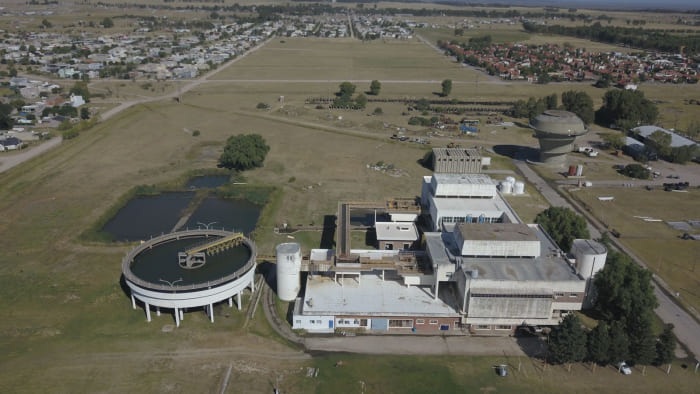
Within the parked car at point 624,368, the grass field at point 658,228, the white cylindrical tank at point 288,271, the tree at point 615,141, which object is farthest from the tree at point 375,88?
the parked car at point 624,368

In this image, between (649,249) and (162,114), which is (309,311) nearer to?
(649,249)

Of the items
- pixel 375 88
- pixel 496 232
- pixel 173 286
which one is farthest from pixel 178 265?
pixel 375 88

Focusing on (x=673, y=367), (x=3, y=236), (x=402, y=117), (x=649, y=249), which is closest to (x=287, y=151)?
(x=402, y=117)

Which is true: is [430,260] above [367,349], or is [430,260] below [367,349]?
above

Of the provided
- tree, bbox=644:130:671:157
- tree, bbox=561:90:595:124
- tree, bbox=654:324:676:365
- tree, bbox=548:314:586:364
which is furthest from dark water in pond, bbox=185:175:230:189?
tree, bbox=561:90:595:124

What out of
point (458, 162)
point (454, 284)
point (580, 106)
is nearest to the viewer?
point (454, 284)

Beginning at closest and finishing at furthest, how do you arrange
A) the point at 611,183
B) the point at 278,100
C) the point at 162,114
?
the point at 611,183, the point at 162,114, the point at 278,100

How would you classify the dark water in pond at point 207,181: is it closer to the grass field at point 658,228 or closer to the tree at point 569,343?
the tree at point 569,343

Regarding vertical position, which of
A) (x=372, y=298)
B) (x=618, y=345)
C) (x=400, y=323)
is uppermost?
(x=618, y=345)

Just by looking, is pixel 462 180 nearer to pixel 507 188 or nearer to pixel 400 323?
pixel 507 188
